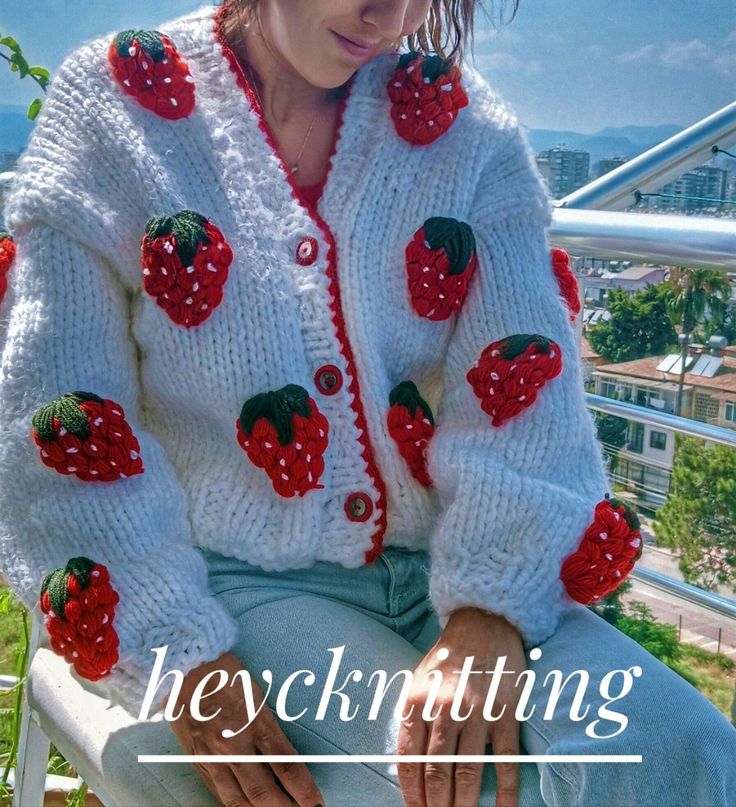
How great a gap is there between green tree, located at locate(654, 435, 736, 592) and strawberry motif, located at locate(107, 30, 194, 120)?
2.08 metres

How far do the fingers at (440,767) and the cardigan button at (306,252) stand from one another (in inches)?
19.6

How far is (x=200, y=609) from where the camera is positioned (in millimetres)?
960

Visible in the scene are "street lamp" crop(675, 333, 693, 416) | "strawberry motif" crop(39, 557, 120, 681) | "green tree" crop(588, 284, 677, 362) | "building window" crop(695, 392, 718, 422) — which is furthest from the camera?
"building window" crop(695, 392, 718, 422)

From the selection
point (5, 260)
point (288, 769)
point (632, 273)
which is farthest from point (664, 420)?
point (5, 260)

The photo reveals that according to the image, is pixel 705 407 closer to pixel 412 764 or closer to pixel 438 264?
pixel 438 264

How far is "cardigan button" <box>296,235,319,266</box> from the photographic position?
1078 millimetres

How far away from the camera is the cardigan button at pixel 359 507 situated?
1.08 m

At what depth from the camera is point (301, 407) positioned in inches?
40.3

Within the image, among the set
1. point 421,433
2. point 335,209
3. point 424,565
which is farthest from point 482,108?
point 424,565

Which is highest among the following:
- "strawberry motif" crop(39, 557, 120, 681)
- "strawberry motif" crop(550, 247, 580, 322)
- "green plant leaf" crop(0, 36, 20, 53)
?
"green plant leaf" crop(0, 36, 20, 53)

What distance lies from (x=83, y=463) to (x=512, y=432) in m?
0.45

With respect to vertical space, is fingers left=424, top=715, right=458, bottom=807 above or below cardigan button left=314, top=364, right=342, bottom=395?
below

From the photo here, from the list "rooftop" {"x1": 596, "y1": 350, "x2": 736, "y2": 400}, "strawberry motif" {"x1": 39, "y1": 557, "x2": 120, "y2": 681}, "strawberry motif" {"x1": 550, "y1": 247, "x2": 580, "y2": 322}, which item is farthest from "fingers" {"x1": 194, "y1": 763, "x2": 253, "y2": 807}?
"rooftop" {"x1": 596, "y1": 350, "x2": 736, "y2": 400}

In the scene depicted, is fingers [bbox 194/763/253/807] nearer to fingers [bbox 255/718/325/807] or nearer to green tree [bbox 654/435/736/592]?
fingers [bbox 255/718/325/807]
